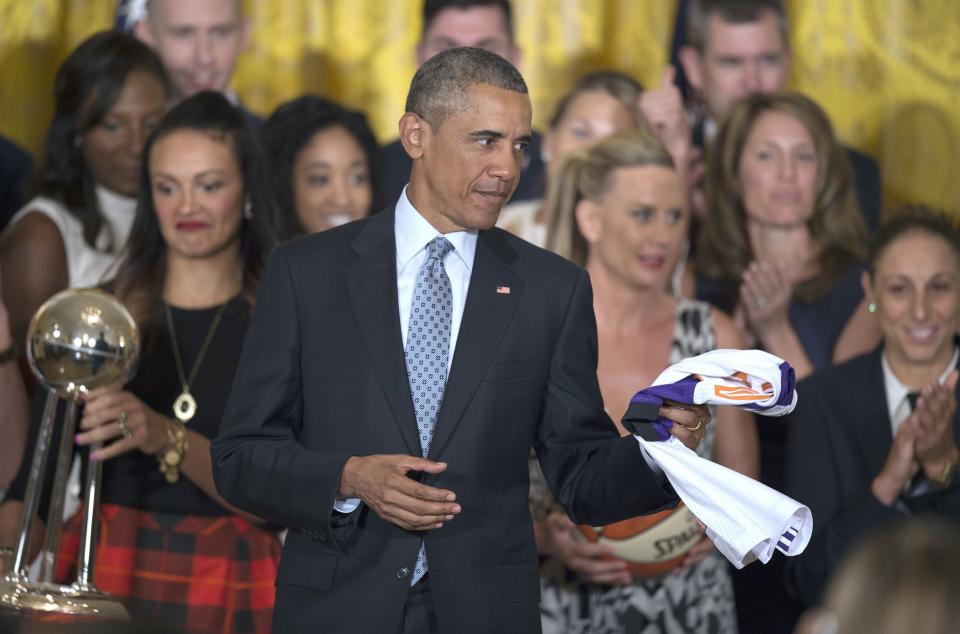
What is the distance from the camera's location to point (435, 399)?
2.87 meters

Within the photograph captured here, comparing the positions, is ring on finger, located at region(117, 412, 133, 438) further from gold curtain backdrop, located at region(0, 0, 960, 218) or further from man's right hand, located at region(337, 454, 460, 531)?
gold curtain backdrop, located at region(0, 0, 960, 218)

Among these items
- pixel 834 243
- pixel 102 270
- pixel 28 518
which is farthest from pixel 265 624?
pixel 834 243

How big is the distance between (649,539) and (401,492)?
180 centimetres

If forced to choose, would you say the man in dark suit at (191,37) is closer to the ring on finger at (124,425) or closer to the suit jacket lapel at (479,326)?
the ring on finger at (124,425)

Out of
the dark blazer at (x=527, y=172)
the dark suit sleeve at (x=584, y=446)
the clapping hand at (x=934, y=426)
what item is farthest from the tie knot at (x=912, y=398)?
the dark suit sleeve at (x=584, y=446)

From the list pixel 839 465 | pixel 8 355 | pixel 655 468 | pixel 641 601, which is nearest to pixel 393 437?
pixel 655 468

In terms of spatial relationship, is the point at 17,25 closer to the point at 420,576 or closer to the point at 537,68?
the point at 537,68

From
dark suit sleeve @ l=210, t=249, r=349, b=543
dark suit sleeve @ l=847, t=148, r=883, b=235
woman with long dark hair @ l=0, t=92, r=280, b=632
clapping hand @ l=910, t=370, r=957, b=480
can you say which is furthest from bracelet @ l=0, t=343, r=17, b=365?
dark suit sleeve @ l=847, t=148, r=883, b=235

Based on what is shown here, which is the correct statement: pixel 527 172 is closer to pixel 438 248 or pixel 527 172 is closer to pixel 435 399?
pixel 438 248

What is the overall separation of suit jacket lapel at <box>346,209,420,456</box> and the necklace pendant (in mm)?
1200

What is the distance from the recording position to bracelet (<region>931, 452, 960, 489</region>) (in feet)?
14.0

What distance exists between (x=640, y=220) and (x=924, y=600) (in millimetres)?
3236

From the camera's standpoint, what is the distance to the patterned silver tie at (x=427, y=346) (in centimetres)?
286

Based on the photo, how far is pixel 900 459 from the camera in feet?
13.9
